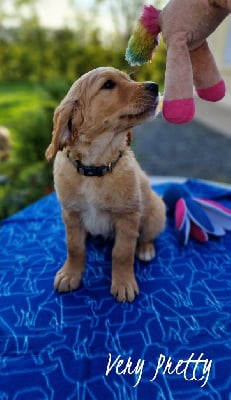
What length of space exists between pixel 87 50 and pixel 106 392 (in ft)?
28.0

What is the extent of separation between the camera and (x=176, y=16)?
54.8 inches

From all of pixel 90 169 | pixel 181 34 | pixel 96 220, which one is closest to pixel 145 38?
pixel 181 34

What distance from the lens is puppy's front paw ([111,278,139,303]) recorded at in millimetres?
1823

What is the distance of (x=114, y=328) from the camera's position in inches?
65.8

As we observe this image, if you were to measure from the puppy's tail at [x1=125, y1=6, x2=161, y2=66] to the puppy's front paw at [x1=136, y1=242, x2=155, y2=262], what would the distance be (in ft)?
3.54

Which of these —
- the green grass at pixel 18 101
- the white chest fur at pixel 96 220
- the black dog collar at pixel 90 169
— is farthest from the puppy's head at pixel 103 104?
the green grass at pixel 18 101

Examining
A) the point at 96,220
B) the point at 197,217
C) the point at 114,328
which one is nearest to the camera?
the point at 114,328

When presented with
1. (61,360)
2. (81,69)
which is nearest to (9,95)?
(81,69)

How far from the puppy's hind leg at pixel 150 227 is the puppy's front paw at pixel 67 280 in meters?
0.44

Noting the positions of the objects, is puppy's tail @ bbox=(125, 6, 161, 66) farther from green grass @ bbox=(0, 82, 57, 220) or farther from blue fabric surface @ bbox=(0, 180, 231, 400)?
green grass @ bbox=(0, 82, 57, 220)

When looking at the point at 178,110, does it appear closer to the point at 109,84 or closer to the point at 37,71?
the point at 109,84

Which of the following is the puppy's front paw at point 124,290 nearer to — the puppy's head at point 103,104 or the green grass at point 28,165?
the puppy's head at point 103,104

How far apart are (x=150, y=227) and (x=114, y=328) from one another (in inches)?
25.1

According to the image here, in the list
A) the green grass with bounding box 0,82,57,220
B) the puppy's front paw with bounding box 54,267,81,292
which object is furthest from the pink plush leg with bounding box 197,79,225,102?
the green grass with bounding box 0,82,57,220
